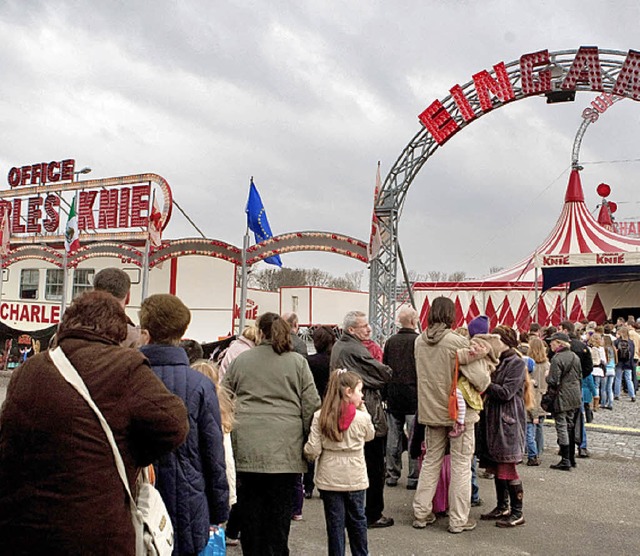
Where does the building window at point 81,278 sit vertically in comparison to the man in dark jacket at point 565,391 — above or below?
above

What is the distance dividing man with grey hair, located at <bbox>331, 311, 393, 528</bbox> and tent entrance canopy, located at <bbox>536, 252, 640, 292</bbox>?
14744 millimetres

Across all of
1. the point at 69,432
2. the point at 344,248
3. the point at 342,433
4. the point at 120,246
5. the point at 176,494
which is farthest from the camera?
the point at 120,246

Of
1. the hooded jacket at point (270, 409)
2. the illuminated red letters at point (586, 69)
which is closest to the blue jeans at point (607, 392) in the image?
the illuminated red letters at point (586, 69)

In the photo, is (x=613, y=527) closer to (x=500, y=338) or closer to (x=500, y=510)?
(x=500, y=510)

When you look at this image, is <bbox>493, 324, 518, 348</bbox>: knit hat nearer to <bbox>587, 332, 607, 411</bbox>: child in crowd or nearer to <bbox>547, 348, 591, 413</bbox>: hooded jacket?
<bbox>547, 348, 591, 413</bbox>: hooded jacket

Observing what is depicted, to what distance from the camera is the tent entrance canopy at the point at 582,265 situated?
733 inches

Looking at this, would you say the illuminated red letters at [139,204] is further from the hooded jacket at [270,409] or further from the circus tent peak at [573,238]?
the hooded jacket at [270,409]

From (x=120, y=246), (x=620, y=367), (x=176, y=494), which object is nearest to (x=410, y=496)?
(x=176, y=494)

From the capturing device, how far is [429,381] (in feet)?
18.3

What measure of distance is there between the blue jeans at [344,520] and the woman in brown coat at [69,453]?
2.30 metres

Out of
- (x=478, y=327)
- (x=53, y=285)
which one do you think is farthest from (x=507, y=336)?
(x=53, y=285)

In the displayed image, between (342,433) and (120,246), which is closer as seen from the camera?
(342,433)

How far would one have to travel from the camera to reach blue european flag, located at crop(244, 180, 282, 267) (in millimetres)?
16938

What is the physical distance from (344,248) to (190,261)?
28.1 feet
